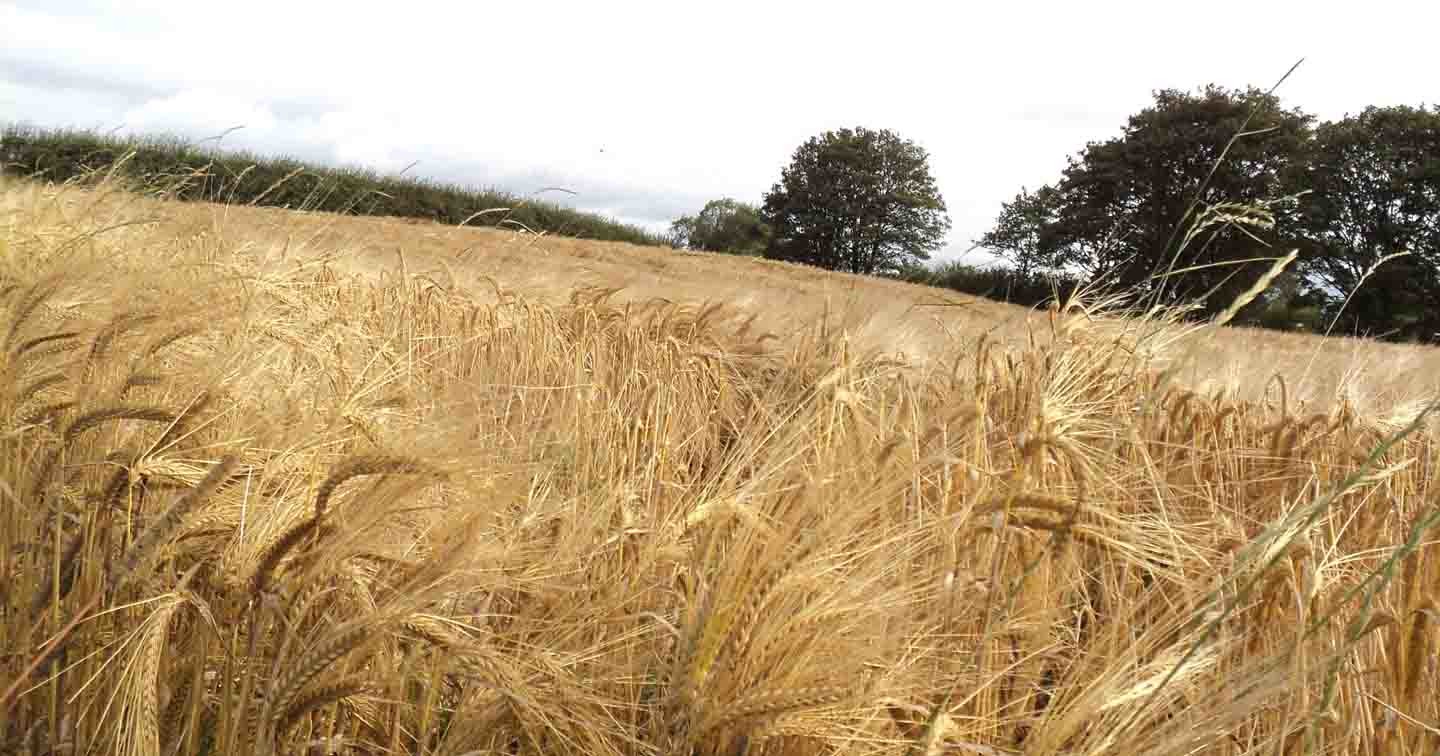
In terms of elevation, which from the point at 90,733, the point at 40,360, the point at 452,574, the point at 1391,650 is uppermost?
the point at 40,360

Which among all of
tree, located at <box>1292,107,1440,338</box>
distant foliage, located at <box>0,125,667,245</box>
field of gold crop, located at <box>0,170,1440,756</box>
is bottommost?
field of gold crop, located at <box>0,170,1440,756</box>

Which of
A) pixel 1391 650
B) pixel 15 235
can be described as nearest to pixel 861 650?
pixel 1391 650

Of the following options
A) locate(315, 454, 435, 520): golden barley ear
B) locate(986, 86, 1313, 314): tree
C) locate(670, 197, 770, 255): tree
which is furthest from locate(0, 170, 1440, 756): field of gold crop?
locate(670, 197, 770, 255): tree

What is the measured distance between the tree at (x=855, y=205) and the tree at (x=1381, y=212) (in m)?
15.2

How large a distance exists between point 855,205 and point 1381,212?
18070 mm

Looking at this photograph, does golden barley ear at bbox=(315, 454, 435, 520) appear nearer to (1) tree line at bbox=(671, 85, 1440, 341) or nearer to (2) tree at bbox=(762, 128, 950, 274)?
→ (1) tree line at bbox=(671, 85, 1440, 341)

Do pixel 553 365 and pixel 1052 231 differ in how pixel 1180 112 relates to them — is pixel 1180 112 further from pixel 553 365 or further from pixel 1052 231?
pixel 553 365

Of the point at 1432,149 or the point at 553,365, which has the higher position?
the point at 1432,149

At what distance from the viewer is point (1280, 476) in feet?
8.09

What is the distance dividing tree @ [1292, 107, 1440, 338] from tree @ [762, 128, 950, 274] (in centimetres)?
1516

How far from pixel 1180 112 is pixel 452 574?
1199 inches

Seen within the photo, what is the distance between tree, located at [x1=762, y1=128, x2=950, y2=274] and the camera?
36.6m

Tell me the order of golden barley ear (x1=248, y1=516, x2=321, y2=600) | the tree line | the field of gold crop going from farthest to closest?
the tree line, golden barley ear (x1=248, y1=516, x2=321, y2=600), the field of gold crop

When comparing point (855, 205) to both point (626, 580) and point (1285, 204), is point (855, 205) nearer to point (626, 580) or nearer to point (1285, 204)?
point (1285, 204)
